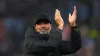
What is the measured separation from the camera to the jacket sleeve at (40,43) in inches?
114

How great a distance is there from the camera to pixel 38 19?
291 centimetres

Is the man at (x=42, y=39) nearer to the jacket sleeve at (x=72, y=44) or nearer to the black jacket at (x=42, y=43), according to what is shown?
the black jacket at (x=42, y=43)

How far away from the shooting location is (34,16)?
8078mm

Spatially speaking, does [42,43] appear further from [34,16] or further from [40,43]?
[34,16]

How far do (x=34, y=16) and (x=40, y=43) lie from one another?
205 inches

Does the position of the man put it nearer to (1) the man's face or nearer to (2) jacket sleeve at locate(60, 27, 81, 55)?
(1) the man's face

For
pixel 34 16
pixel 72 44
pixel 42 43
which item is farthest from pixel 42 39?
pixel 34 16

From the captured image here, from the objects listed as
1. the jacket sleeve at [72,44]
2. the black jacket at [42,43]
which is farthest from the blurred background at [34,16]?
the black jacket at [42,43]

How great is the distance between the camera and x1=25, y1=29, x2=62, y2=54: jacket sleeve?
114 inches

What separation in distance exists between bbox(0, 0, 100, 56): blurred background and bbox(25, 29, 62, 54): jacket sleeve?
4725 mm

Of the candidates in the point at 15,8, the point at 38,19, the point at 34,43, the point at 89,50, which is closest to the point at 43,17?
the point at 38,19

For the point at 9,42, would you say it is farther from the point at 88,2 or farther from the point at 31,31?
the point at 31,31

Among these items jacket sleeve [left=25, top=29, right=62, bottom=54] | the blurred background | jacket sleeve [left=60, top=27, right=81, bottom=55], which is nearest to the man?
jacket sleeve [left=25, top=29, right=62, bottom=54]

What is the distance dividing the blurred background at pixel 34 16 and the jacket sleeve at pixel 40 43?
472 centimetres
